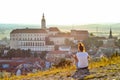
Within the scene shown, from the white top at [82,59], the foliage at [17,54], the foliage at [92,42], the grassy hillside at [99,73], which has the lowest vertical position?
the foliage at [17,54]

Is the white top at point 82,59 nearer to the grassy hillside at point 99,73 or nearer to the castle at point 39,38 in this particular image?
the grassy hillside at point 99,73

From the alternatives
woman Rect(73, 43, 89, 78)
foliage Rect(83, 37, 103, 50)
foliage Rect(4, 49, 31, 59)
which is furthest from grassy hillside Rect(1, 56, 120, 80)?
foliage Rect(83, 37, 103, 50)

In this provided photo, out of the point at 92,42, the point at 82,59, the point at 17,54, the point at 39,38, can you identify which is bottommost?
the point at 17,54

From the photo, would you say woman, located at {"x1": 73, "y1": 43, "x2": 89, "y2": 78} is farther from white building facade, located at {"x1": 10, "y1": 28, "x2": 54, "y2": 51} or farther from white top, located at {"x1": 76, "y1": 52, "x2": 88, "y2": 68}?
white building facade, located at {"x1": 10, "y1": 28, "x2": 54, "y2": 51}

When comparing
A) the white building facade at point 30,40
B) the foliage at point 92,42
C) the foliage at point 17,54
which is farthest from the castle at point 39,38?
the foliage at point 17,54

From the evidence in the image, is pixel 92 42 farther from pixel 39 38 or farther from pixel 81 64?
pixel 81 64

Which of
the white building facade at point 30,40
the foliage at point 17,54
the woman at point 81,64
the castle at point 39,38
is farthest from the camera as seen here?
the castle at point 39,38

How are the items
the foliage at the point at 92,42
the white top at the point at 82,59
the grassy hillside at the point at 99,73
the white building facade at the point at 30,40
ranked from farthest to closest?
the white building facade at the point at 30,40 < the foliage at the point at 92,42 < the white top at the point at 82,59 < the grassy hillside at the point at 99,73

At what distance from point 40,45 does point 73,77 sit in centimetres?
9468

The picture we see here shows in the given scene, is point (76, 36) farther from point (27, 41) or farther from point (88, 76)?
point (88, 76)

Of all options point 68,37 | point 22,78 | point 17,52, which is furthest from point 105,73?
point 68,37

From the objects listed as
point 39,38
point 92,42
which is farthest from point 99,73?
point 39,38

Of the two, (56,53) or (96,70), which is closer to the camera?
(96,70)

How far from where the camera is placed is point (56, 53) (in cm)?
8588
